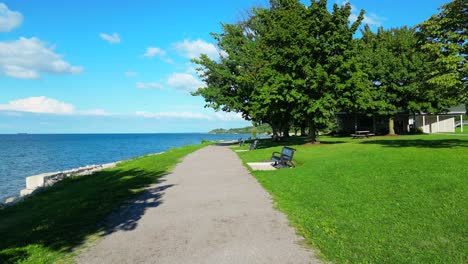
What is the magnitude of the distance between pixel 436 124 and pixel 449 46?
1409 inches

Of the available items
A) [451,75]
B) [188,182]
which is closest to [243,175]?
[188,182]

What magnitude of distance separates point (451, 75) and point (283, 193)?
12.7 m

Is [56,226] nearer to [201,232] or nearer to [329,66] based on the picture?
[201,232]

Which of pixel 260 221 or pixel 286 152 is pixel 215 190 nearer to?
pixel 260 221

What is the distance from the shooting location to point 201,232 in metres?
5.88

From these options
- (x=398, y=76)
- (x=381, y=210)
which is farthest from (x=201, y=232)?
(x=398, y=76)

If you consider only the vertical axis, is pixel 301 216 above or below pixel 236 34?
below

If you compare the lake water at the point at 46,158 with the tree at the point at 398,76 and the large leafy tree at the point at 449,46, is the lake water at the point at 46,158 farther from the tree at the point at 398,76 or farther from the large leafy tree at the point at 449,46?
the tree at the point at 398,76

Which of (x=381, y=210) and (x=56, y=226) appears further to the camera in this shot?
(x=381, y=210)

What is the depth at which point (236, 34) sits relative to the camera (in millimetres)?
39750

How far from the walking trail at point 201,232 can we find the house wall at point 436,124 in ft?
151

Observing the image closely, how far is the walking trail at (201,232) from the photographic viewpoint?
473cm

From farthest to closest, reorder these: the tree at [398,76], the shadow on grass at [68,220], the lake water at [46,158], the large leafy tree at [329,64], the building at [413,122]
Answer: the building at [413,122] → the tree at [398,76] → the lake water at [46,158] → the large leafy tree at [329,64] → the shadow on grass at [68,220]

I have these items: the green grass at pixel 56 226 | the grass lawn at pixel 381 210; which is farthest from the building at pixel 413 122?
the green grass at pixel 56 226
